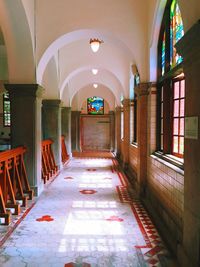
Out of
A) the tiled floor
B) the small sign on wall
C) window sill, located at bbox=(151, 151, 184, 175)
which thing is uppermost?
the small sign on wall

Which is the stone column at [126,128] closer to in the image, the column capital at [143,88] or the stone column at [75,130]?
the column capital at [143,88]

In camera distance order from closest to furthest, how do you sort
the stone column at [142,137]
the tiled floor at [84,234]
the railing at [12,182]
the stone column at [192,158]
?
the stone column at [192,158], the tiled floor at [84,234], the railing at [12,182], the stone column at [142,137]

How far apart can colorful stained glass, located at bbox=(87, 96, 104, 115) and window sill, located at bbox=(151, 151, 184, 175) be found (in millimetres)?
14489

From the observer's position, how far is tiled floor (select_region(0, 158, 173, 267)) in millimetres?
3104

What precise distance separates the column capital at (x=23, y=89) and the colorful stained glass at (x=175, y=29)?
8.95ft

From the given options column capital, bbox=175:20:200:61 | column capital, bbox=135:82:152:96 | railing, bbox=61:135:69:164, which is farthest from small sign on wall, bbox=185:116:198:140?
railing, bbox=61:135:69:164

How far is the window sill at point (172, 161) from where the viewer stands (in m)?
3.59

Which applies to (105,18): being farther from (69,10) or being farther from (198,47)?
(198,47)

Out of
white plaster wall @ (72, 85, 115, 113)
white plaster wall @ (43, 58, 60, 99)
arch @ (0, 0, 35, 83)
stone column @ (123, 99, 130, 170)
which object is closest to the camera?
arch @ (0, 0, 35, 83)

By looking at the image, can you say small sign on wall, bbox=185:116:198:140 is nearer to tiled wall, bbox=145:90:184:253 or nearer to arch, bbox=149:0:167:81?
tiled wall, bbox=145:90:184:253

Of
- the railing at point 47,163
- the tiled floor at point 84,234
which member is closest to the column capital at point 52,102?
the railing at point 47,163

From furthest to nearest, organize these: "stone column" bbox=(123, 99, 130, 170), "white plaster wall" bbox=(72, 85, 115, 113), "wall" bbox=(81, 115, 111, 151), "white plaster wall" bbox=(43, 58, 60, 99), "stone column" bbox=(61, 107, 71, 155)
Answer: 1. "wall" bbox=(81, 115, 111, 151)
2. "white plaster wall" bbox=(72, 85, 115, 113)
3. "stone column" bbox=(61, 107, 71, 155)
4. "stone column" bbox=(123, 99, 130, 170)
5. "white plaster wall" bbox=(43, 58, 60, 99)

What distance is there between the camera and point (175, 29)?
176 inches

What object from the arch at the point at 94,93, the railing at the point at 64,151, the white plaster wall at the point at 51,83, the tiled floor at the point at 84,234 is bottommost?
the tiled floor at the point at 84,234
